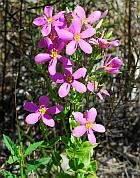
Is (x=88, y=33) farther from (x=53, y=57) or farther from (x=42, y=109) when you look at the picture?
(x=42, y=109)

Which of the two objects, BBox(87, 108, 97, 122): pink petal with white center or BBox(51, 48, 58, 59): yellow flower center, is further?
BBox(87, 108, 97, 122): pink petal with white center

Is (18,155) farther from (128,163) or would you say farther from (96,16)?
(128,163)

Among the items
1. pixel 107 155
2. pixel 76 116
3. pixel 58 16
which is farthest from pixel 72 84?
pixel 107 155

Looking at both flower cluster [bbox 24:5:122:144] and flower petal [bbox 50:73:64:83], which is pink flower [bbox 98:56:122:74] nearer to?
flower cluster [bbox 24:5:122:144]

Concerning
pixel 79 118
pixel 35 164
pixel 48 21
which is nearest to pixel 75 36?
pixel 48 21

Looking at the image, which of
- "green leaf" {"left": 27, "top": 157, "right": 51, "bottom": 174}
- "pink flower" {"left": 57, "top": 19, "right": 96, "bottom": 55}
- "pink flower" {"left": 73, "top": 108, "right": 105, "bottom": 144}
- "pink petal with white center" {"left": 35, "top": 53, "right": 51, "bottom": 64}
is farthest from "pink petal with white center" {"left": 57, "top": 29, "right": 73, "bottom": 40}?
"green leaf" {"left": 27, "top": 157, "right": 51, "bottom": 174}

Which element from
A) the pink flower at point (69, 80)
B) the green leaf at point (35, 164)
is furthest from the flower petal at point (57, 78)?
the green leaf at point (35, 164)

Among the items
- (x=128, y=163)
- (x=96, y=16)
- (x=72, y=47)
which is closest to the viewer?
(x=72, y=47)
